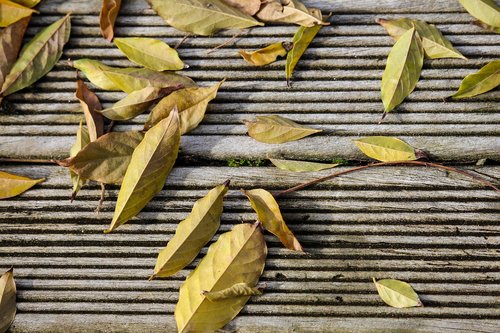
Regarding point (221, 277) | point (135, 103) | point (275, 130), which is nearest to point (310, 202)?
point (275, 130)

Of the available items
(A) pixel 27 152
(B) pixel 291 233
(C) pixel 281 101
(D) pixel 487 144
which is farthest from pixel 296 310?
(A) pixel 27 152

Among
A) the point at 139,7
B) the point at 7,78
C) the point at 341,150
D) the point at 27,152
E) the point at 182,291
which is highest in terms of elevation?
the point at 139,7

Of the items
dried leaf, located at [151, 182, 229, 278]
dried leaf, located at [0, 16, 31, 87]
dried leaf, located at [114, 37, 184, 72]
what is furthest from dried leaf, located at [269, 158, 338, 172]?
dried leaf, located at [0, 16, 31, 87]

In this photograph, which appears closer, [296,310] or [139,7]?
[296,310]

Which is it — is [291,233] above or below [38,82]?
below

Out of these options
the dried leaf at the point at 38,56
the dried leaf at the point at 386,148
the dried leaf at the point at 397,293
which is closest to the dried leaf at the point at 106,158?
the dried leaf at the point at 38,56

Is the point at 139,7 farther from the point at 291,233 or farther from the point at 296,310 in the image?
the point at 296,310
